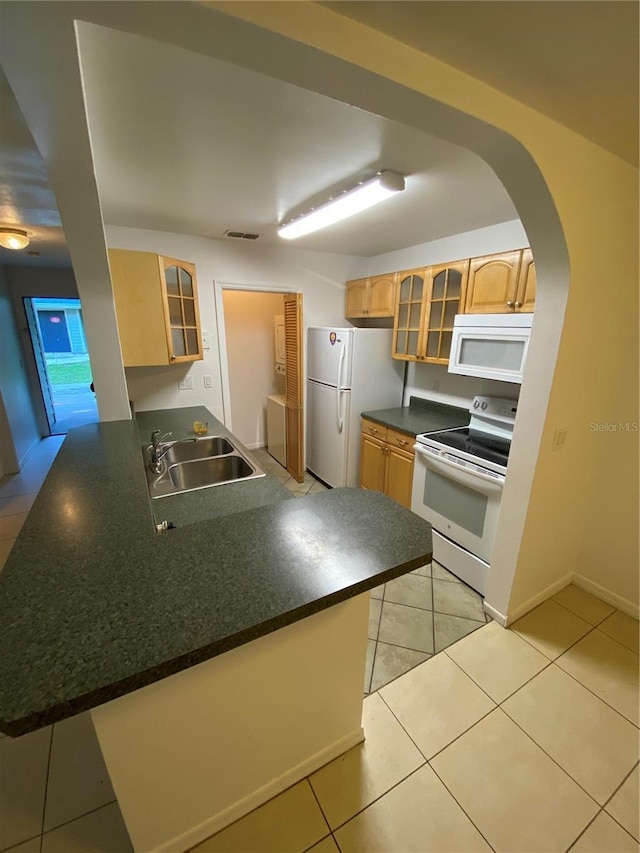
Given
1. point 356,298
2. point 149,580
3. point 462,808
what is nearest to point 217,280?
point 356,298

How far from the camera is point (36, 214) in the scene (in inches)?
89.4

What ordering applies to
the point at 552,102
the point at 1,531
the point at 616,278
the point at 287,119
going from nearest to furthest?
the point at 552,102
the point at 287,119
the point at 616,278
the point at 1,531

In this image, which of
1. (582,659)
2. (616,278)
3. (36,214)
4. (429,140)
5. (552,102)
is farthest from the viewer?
(36,214)

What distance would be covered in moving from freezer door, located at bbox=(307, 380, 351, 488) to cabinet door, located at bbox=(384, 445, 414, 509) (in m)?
0.50

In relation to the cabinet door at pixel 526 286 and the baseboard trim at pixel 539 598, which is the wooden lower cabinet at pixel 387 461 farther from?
the cabinet door at pixel 526 286

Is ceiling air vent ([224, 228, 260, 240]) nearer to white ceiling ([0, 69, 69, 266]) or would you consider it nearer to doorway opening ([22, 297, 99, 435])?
white ceiling ([0, 69, 69, 266])

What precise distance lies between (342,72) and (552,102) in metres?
0.78

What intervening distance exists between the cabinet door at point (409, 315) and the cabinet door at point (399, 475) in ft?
2.79

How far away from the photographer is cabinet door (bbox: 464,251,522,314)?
83.0 inches

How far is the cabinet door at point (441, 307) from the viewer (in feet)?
8.20

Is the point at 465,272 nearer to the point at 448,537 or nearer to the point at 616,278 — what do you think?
the point at 616,278


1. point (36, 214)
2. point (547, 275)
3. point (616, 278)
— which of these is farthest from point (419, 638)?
point (36, 214)

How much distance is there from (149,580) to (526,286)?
2.42m

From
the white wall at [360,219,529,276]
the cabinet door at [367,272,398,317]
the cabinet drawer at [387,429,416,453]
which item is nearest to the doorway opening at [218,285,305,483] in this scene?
the cabinet door at [367,272,398,317]
